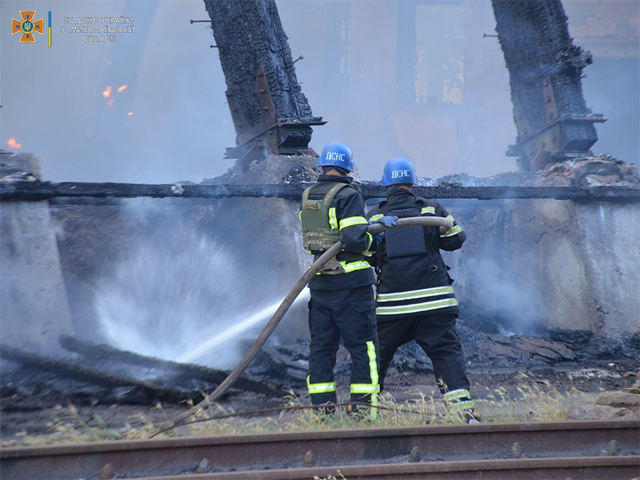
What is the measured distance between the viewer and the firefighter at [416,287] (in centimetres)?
421

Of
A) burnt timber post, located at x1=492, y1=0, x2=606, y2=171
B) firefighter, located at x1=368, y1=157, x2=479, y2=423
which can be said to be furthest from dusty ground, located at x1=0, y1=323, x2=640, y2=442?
burnt timber post, located at x1=492, y1=0, x2=606, y2=171

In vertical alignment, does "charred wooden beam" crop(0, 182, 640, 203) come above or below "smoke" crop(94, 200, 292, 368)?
above

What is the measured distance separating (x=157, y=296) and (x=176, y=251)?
19.6 inches

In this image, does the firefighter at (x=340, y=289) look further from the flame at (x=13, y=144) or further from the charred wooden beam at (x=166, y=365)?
the flame at (x=13, y=144)

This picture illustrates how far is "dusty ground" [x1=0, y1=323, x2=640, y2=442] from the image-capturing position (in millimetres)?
4188

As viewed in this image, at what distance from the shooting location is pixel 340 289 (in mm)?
4148

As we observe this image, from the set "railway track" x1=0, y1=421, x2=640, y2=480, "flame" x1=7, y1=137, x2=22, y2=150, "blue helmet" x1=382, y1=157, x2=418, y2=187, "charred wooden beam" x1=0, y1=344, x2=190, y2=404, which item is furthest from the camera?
"flame" x1=7, y1=137, x2=22, y2=150

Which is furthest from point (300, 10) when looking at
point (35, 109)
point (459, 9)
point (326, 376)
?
point (326, 376)

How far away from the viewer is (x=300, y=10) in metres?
27.0

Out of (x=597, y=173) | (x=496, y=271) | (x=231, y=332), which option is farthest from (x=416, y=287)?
(x=597, y=173)

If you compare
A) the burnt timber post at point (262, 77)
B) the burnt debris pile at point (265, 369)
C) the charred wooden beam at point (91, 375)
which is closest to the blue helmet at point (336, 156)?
the burnt debris pile at point (265, 369)

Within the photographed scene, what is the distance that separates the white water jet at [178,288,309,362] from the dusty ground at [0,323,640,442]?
0.34 meters

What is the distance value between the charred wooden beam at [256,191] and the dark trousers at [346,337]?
2124mm

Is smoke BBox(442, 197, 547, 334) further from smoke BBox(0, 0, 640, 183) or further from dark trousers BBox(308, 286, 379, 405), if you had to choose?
smoke BBox(0, 0, 640, 183)
